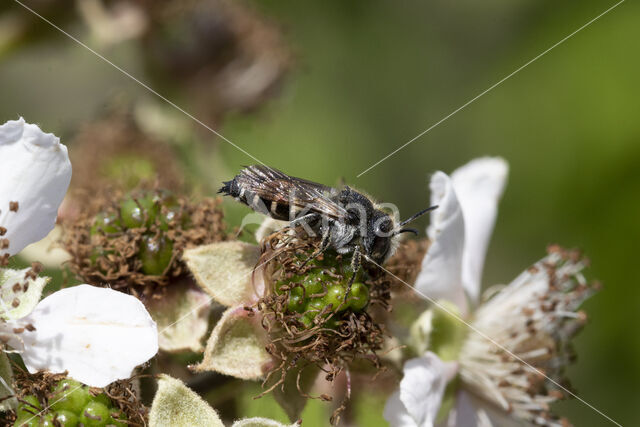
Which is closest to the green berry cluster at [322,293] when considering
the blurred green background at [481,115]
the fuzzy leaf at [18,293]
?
the fuzzy leaf at [18,293]

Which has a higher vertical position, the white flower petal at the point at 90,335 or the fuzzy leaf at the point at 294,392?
the fuzzy leaf at the point at 294,392

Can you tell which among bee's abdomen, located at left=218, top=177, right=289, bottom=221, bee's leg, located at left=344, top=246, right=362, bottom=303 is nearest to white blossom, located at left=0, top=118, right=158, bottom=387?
bee's abdomen, located at left=218, top=177, right=289, bottom=221

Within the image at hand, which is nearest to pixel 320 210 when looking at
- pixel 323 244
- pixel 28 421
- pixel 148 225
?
pixel 323 244

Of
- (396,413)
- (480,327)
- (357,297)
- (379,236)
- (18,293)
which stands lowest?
(18,293)

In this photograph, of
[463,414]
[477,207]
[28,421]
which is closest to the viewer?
[28,421]

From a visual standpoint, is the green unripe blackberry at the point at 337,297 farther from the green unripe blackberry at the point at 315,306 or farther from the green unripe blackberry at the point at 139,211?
the green unripe blackberry at the point at 139,211

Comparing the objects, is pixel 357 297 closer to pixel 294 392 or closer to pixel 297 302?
pixel 297 302
